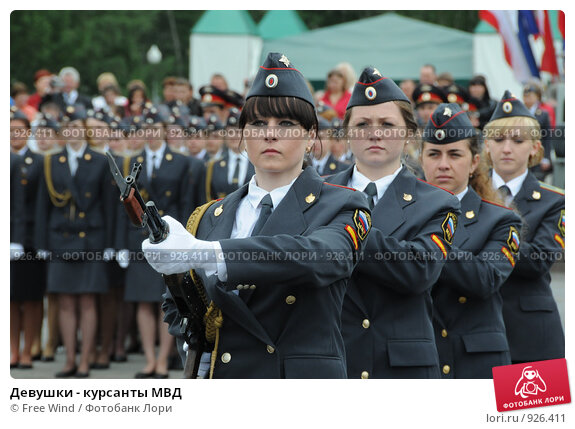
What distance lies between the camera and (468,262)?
4.95 metres

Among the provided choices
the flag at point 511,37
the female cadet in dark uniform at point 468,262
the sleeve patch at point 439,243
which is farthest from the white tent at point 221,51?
the sleeve patch at point 439,243

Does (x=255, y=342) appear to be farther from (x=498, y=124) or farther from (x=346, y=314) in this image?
(x=498, y=124)

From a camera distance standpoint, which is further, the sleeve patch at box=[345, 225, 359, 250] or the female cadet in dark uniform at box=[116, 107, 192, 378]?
the female cadet in dark uniform at box=[116, 107, 192, 378]

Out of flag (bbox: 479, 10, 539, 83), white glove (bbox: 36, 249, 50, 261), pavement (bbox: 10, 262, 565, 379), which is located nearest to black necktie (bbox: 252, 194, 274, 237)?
pavement (bbox: 10, 262, 565, 379)

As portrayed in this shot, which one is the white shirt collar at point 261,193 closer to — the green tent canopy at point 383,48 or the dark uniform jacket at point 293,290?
the dark uniform jacket at point 293,290

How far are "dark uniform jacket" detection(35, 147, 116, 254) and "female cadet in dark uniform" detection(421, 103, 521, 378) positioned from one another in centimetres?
447

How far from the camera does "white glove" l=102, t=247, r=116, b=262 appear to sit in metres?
9.20

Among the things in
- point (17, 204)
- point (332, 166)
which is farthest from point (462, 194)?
point (17, 204)

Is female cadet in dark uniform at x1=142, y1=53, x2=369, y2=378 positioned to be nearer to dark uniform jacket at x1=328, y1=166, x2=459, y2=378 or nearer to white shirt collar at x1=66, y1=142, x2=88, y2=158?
dark uniform jacket at x1=328, y1=166, x2=459, y2=378

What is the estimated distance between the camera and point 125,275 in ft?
31.5

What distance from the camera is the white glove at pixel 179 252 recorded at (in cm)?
327

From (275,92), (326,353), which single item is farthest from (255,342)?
(275,92)

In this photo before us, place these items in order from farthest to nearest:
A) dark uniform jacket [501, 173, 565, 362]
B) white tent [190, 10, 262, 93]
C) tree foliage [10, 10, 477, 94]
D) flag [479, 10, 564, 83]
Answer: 1. tree foliage [10, 10, 477, 94]
2. white tent [190, 10, 262, 93]
3. flag [479, 10, 564, 83]
4. dark uniform jacket [501, 173, 565, 362]
